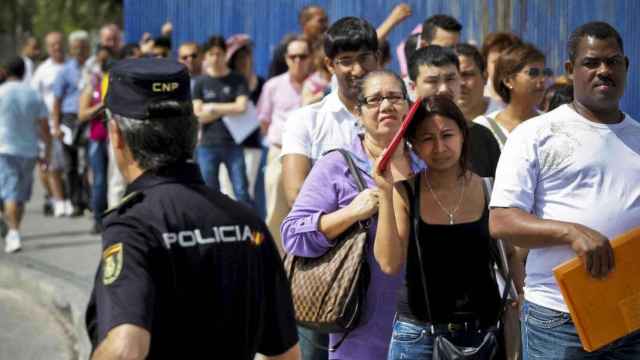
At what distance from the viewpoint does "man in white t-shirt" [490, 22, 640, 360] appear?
4.45m

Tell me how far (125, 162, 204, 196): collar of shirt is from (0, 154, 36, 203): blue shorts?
9.78m

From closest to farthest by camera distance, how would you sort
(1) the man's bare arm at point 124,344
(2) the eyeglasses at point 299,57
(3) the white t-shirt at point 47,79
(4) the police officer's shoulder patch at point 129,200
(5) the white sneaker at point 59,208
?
(1) the man's bare arm at point 124,344 → (4) the police officer's shoulder patch at point 129,200 → (2) the eyeglasses at point 299,57 → (5) the white sneaker at point 59,208 → (3) the white t-shirt at point 47,79

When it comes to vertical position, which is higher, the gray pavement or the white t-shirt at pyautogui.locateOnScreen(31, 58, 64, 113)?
the white t-shirt at pyautogui.locateOnScreen(31, 58, 64, 113)

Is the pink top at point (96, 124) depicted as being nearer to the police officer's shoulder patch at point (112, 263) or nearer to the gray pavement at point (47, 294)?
the gray pavement at point (47, 294)

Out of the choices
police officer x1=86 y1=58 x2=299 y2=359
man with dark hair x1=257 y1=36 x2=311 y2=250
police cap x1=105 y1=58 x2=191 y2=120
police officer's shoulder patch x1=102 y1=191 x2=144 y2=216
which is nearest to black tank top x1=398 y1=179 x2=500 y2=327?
police officer x1=86 y1=58 x2=299 y2=359

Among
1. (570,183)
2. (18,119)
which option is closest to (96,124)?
(18,119)

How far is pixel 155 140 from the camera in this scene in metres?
3.25

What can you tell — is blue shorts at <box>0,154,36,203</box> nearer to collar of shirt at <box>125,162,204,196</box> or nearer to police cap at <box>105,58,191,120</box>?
police cap at <box>105,58,191,120</box>

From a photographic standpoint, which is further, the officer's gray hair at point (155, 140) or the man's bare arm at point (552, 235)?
the man's bare arm at point (552, 235)

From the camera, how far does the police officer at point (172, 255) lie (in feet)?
10.1

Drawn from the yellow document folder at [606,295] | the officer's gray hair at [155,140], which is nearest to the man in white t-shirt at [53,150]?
the yellow document folder at [606,295]

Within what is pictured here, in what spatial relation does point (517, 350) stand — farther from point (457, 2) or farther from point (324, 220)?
point (457, 2)

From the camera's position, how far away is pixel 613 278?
4.38 metres

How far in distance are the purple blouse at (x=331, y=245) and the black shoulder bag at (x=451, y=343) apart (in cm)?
20
